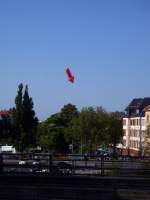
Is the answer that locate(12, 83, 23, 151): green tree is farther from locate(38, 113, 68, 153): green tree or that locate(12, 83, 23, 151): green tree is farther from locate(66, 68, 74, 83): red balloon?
locate(66, 68, 74, 83): red balloon

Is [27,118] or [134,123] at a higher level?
[134,123]

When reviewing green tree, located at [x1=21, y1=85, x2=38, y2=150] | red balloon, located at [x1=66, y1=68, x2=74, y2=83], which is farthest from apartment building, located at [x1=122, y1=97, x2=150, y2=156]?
red balloon, located at [x1=66, y1=68, x2=74, y2=83]

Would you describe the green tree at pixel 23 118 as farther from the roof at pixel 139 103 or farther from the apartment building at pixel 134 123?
the roof at pixel 139 103

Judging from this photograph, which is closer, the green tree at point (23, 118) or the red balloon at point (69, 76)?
the red balloon at point (69, 76)

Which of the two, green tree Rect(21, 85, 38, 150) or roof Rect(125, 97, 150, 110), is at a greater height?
roof Rect(125, 97, 150, 110)

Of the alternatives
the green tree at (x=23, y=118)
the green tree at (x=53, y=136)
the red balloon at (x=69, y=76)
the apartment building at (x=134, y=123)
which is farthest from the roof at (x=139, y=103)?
the red balloon at (x=69, y=76)

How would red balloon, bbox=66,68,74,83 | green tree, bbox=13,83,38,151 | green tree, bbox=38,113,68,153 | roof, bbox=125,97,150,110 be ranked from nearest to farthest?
red balloon, bbox=66,68,74,83, green tree, bbox=13,83,38,151, green tree, bbox=38,113,68,153, roof, bbox=125,97,150,110

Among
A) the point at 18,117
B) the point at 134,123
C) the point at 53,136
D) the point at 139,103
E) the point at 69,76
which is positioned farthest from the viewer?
the point at 139,103

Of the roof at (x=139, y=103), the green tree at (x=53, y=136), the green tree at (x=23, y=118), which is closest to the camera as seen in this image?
the green tree at (x=23, y=118)

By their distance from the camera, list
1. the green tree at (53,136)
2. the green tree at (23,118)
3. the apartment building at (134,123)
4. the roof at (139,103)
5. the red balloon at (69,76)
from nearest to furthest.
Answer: the red balloon at (69,76), the green tree at (23,118), the green tree at (53,136), the apartment building at (134,123), the roof at (139,103)

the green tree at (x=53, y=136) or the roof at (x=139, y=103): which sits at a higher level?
the roof at (x=139, y=103)

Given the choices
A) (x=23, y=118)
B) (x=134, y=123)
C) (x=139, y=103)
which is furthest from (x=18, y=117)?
(x=139, y=103)

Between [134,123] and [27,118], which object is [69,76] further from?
[134,123]

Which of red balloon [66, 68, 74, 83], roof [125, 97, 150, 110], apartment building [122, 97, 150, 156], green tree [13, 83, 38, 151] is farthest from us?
roof [125, 97, 150, 110]
